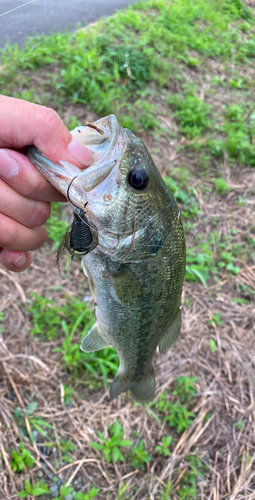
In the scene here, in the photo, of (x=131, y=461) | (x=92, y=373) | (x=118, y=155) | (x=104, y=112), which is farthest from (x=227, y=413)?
(x=104, y=112)

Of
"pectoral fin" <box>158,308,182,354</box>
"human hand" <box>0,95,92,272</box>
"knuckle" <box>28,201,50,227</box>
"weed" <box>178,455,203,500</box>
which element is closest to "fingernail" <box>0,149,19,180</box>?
"human hand" <box>0,95,92,272</box>

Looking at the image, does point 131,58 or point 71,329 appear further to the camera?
point 131,58

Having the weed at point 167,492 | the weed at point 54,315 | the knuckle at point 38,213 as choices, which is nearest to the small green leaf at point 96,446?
the weed at point 167,492

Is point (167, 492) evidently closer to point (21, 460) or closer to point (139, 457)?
point (139, 457)

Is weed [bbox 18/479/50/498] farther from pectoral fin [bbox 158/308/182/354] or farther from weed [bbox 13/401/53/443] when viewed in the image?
pectoral fin [bbox 158/308/182/354]

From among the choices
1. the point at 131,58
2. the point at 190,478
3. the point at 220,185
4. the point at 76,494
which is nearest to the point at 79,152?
the point at 76,494

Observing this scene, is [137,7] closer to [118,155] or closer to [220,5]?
[220,5]

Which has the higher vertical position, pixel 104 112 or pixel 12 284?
pixel 104 112
